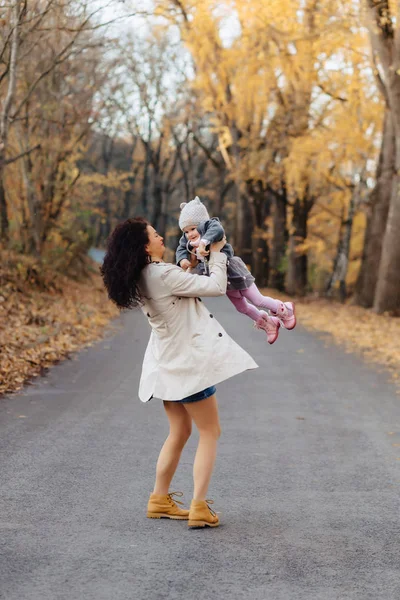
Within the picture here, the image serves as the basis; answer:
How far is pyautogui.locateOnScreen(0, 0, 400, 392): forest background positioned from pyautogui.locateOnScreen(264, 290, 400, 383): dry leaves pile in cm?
106

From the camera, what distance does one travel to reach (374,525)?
5629 millimetres

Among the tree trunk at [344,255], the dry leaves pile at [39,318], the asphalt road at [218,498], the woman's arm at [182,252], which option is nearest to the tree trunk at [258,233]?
the tree trunk at [344,255]

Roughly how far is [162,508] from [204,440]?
1.72ft

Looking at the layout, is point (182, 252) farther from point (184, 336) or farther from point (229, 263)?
point (184, 336)

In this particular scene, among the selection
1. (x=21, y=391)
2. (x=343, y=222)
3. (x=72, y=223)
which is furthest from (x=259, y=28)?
(x=21, y=391)

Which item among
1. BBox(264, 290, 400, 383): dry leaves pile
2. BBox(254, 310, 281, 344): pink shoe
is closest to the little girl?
BBox(254, 310, 281, 344): pink shoe

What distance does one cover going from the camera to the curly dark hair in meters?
5.42

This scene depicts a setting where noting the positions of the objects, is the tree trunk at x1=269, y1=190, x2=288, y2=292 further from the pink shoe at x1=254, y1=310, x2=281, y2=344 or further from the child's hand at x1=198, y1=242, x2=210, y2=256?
the child's hand at x1=198, y1=242, x2=210, y2=256

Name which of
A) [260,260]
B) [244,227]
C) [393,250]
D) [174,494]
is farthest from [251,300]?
[260,260]

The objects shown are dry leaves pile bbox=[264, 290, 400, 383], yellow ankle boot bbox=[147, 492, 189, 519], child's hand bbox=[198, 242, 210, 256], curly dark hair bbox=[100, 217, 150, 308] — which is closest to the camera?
child's hand bbox=[198, 242, 210, 256]

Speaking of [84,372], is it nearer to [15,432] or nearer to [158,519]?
[15,432]

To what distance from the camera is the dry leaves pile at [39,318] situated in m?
13.3

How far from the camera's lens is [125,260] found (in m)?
5.44

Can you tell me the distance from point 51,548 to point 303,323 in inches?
776
